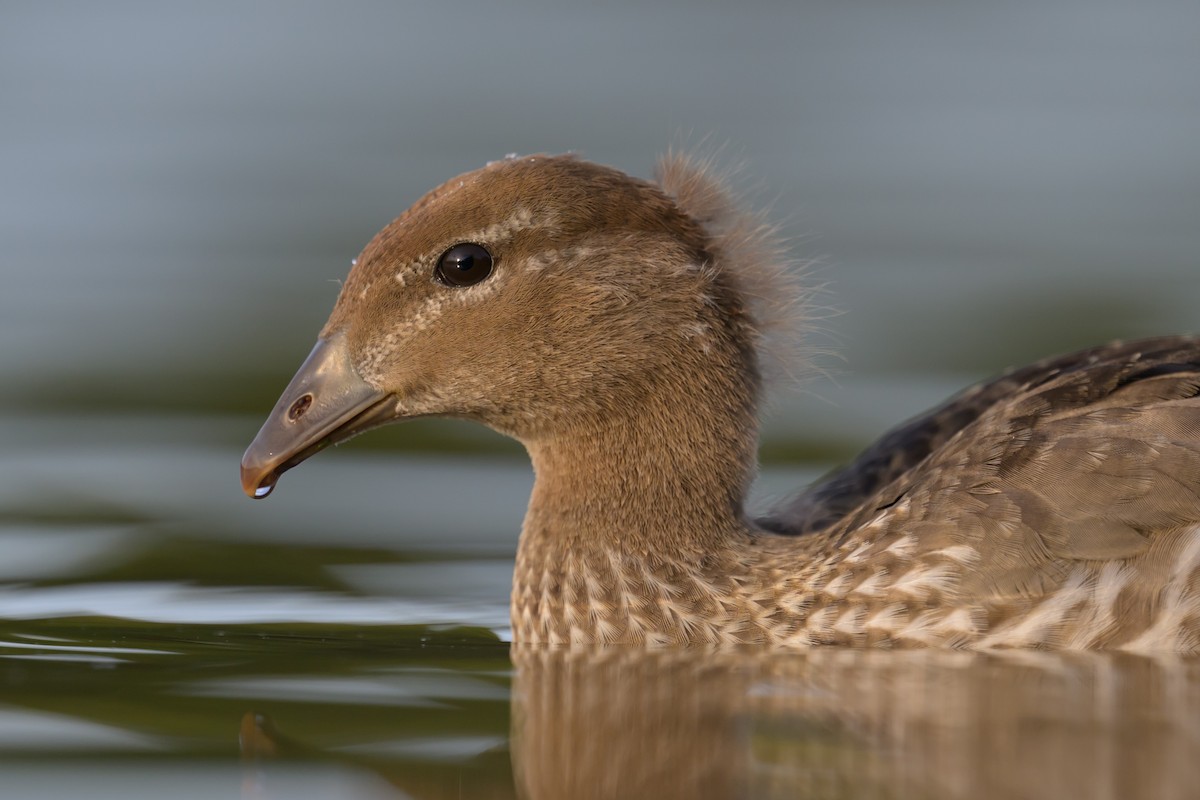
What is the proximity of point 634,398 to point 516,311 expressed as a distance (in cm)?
59

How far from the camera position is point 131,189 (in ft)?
58.4

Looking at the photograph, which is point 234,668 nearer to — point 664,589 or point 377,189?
point 664,589

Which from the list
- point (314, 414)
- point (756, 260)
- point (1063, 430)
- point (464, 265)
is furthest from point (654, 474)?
point (1063, 430)

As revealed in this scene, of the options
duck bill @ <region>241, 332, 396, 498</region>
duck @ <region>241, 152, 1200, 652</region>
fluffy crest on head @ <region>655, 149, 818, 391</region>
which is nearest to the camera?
duck @ <region>241, 152, 1200, 652</region>

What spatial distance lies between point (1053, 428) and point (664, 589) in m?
1.63

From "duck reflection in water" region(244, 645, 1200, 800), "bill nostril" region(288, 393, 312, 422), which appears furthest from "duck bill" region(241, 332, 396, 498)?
"duck reflection in water" region(244, 645, 1200, 800)

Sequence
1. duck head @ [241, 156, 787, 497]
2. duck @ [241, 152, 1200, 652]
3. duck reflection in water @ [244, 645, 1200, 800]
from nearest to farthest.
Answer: duck reflection in water @ [244, 645, 1200, 800] → duck @ [241, 152, 1200, 652] → duck head @ [241, 156, 787, 497]

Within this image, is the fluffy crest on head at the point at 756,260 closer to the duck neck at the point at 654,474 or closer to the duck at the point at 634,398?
the duck at the point at 634,398

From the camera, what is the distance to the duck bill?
893 cm

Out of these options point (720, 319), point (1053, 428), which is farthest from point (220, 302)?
point (1053, 428)

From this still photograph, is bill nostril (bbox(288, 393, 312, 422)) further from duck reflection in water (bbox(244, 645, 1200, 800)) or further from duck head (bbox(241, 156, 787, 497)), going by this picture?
duck reflection in water (bbox(244, 645, 1200, 800))

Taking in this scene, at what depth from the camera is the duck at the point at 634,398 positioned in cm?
866

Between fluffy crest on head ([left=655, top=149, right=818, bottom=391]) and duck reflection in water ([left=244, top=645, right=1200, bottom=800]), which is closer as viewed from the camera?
duck reflection in water ([left=244, top=645, right=1200, bottom=800])

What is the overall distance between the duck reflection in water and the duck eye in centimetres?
161
